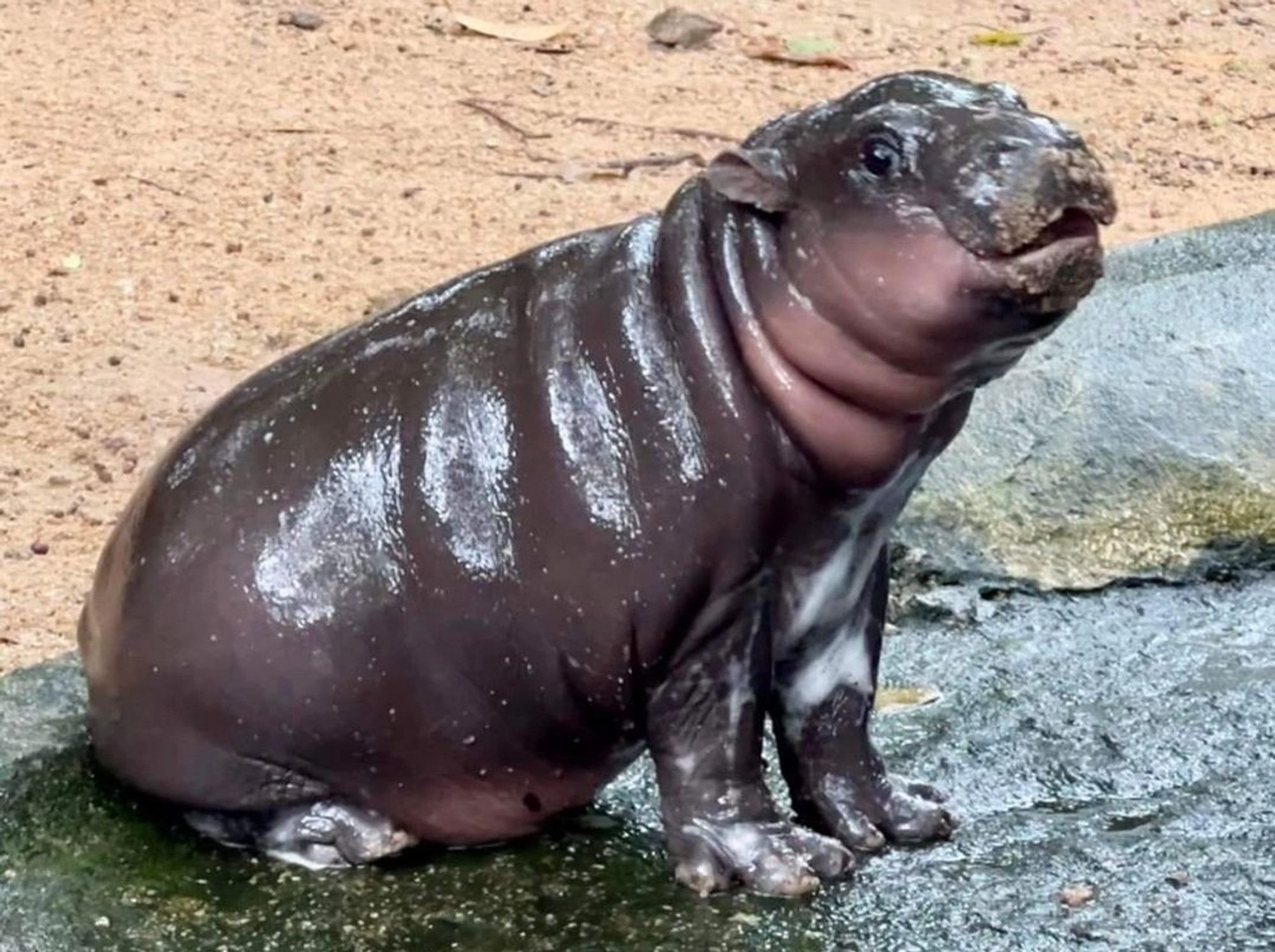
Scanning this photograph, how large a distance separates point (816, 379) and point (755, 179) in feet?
1.02

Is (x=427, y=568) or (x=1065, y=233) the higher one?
(x=1065, y=233)

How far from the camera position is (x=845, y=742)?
3826mm

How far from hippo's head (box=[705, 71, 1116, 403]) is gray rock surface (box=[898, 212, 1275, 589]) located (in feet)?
6.69

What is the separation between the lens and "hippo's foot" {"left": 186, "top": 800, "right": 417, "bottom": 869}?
12.4 ft

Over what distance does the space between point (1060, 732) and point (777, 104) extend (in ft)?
20.4

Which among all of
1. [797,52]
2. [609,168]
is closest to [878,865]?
[609,168]

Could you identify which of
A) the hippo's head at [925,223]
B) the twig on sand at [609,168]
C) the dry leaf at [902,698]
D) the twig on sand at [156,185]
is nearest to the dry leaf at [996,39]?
the twig on sand at [609,168]

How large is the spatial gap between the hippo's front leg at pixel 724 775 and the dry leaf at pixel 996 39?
803cm

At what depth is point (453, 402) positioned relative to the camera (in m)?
3.61

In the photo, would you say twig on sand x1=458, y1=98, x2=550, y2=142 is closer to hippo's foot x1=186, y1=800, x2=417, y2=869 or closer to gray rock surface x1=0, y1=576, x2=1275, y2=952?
gray rock surface x1=0, y1=576, x2=1275, y2=952

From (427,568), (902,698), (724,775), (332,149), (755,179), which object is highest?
(755,179)

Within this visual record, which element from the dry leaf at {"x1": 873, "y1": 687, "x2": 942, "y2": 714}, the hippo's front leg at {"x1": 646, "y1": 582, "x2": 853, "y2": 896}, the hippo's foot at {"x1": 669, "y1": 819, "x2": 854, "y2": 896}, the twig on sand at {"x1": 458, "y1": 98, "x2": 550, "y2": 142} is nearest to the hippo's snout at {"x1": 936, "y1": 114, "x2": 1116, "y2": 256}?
the hippo's front leg at {"x1": 646, "y1": 582, "x2": 853, "y2": 896}

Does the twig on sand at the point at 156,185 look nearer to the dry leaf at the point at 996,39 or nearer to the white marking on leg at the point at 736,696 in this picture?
the dry leaf at the point at 996,39

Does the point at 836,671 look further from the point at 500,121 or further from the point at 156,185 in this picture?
the point at 500,121
